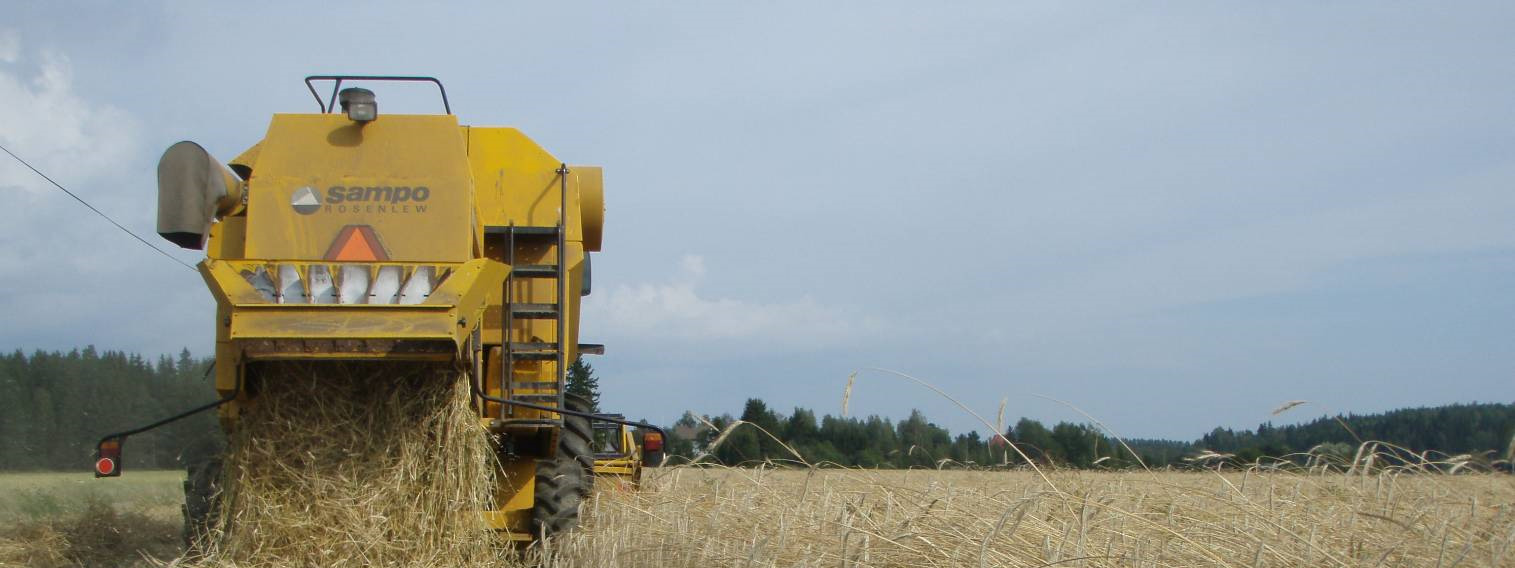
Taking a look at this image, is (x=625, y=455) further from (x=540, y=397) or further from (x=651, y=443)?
(x=540, y=397)

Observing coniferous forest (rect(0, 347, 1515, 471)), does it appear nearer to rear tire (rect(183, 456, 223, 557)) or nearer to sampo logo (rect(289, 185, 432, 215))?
rear tire (rect(183, 456, 223, 557))

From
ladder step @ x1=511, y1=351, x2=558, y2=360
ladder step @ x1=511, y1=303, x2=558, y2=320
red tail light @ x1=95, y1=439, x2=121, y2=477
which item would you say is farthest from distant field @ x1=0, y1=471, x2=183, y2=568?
ladder step @ x1=511, y1=303, x2=558, y2=320

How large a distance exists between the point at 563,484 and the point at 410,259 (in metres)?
1.69

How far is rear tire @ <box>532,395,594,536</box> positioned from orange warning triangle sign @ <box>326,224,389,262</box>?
1.66 meters

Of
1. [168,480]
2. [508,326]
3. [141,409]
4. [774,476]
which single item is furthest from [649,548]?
[141,409]

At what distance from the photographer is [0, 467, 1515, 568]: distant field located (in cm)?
355

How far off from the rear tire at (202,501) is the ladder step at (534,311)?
1877mm

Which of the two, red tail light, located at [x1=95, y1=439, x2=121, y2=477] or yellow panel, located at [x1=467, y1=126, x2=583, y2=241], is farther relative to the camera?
yellow panel, located at [x1=467, y1=126, x2=583, y2=241]

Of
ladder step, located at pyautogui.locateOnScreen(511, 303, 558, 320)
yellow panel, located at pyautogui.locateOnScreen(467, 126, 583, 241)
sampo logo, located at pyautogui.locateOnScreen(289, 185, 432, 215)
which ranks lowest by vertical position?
ladder step, located at pyautogui.locateOnScreen(511, 303, 558, 320)

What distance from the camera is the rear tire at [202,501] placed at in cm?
657

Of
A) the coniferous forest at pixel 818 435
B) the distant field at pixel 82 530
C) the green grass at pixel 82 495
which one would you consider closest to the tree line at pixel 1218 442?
the coniferous forest at pixel 818 435

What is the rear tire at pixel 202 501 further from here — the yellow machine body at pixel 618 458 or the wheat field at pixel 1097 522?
the yellow machine body at pixel 618 458

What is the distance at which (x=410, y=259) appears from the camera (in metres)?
6.61

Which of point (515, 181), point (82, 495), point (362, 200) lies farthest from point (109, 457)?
point (82, 495)
